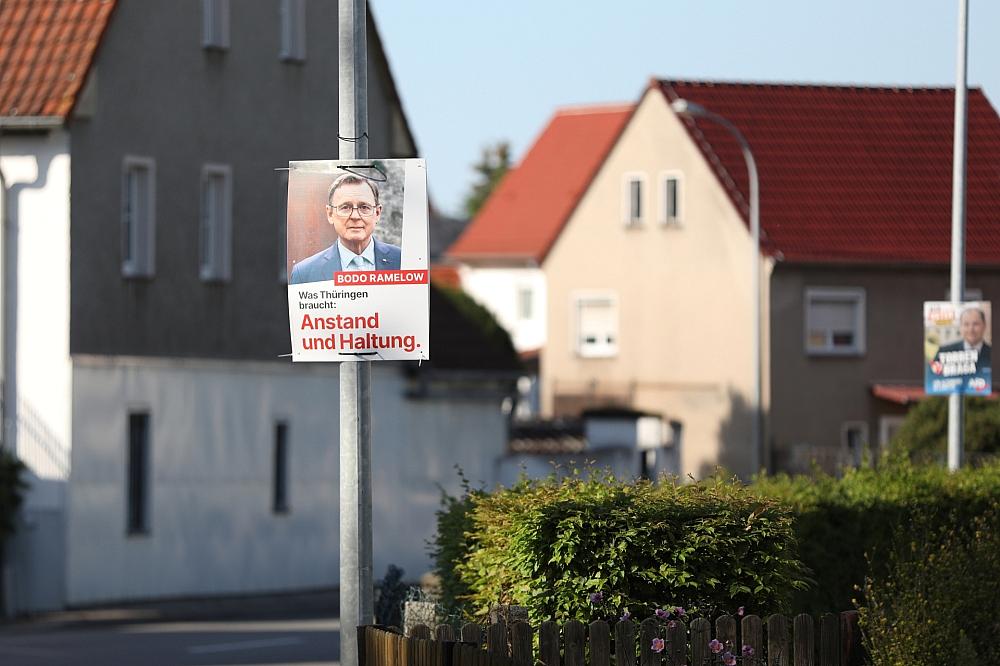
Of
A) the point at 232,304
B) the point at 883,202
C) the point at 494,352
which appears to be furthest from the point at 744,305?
the point at 232,304

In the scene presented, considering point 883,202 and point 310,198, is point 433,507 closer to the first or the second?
point 883,202

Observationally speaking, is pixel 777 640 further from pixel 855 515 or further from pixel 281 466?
pixel 281 466

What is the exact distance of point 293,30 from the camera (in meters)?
32.9

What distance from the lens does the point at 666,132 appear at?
2055 inches

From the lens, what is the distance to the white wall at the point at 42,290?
27.6 m

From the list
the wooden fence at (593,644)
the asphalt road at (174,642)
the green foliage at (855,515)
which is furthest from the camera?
the asphalt road at (174,642)

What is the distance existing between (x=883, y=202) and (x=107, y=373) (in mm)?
26445

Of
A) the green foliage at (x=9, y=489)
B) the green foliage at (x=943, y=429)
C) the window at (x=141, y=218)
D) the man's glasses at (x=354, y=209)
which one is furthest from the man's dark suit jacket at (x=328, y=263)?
the green foliage at (x=943, y=429)

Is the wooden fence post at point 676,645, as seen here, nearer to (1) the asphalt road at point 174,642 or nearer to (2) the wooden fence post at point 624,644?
(2) the wooden fence post at point 624,644

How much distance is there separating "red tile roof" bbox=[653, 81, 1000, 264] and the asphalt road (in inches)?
968

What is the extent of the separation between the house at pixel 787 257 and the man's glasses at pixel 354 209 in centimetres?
3619

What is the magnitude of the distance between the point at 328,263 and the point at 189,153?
64.6 feet

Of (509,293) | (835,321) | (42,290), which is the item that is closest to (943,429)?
(835,321)

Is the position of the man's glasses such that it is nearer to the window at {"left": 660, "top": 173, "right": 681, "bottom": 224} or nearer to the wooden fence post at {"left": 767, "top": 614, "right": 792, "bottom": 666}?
the wooden fence post at {"left": 767, "top": 614, "right": 792, "bottom": 666}
